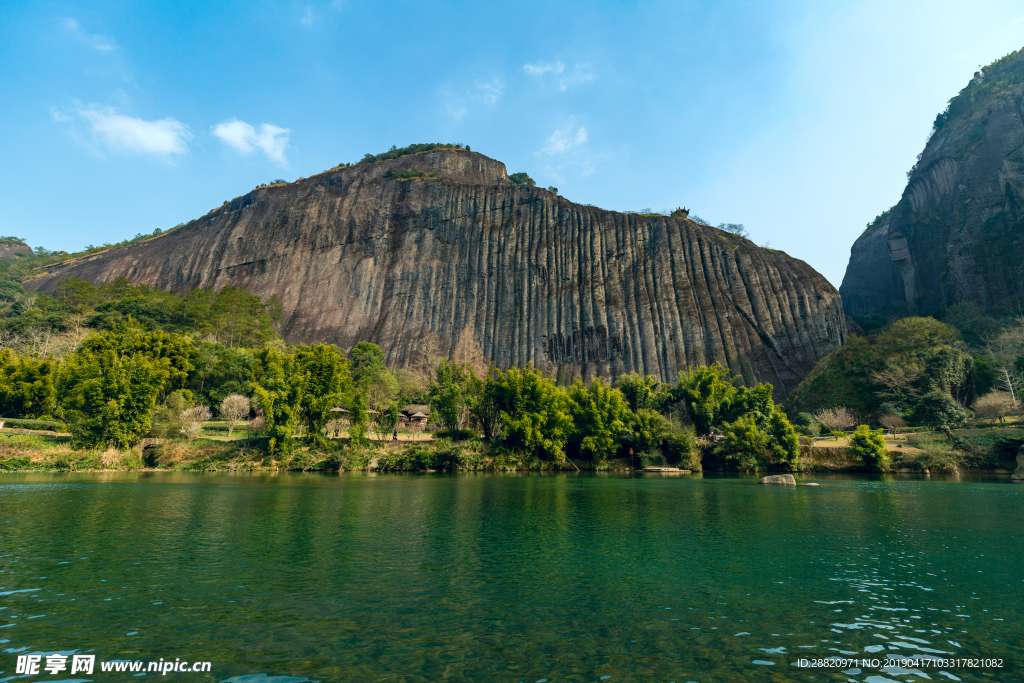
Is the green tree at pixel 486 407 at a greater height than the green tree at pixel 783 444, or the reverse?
the green tree at pixel 486 407

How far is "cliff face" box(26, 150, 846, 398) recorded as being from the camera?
69.0m

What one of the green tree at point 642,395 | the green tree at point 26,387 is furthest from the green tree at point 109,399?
the green tree at point 642,395

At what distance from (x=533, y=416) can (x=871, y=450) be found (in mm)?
25541

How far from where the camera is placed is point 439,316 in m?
77.9

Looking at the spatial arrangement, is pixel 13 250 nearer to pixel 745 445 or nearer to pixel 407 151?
pixel 407 151

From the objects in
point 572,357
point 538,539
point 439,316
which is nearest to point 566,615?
point 538,539

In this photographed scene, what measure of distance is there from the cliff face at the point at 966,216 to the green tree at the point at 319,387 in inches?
3189

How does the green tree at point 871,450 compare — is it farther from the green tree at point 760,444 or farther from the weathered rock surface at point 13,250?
the weathered rock surface at point 13,250

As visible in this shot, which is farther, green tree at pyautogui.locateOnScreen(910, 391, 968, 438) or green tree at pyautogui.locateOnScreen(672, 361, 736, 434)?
green tree at pyautogui.locateOnScreen(672, 361, 736, 434)

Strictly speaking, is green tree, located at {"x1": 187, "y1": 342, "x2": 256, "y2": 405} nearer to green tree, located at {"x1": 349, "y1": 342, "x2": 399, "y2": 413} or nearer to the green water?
green tree, located at {"x1": 349, "y1": 342, "x2": 399, "y2": 413}

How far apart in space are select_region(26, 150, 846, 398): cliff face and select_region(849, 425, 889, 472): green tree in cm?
2499

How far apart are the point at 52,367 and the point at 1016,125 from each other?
11880 cm

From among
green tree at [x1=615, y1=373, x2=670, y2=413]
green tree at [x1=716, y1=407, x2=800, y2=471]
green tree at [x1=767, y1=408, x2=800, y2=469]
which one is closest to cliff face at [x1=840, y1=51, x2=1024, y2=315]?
green tree at [x1=767, y1=408, x2=800, y2=469]

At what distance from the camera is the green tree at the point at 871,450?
1500 inches
